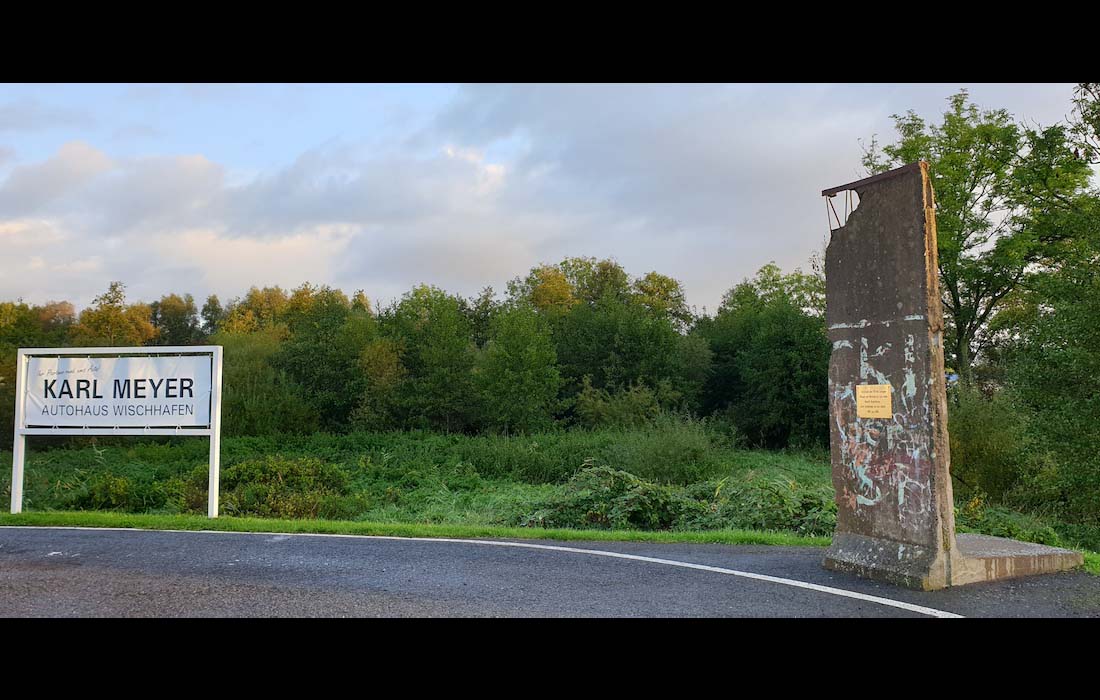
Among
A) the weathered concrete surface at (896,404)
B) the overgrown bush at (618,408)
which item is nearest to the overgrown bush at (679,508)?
the weathered concrete surface at (896,404)

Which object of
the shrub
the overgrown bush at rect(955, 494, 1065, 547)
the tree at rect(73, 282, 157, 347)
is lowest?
the overgrown bush at rect(955, 494, 1065, 547)

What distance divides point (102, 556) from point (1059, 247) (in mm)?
33160

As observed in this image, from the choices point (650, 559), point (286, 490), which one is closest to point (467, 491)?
point (286, 490)

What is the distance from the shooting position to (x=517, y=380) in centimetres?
3188

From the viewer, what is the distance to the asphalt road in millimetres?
5969

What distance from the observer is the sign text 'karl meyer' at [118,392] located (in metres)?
12.1

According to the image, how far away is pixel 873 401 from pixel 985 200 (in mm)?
31978

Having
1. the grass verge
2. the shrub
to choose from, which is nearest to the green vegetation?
the shrub

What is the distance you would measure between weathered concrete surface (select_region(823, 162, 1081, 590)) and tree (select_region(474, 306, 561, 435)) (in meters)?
23.7

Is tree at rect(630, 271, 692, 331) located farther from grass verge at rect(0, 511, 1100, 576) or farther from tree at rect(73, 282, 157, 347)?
→ grass verge at rect(0, 511, 1100, 576)

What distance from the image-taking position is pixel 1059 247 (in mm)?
29391

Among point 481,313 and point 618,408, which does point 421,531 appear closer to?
point 618,408

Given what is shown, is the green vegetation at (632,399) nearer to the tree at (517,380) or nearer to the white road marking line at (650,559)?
the tree at (517,380)

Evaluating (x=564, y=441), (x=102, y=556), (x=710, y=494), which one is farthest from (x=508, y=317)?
(x=102, y=556)
